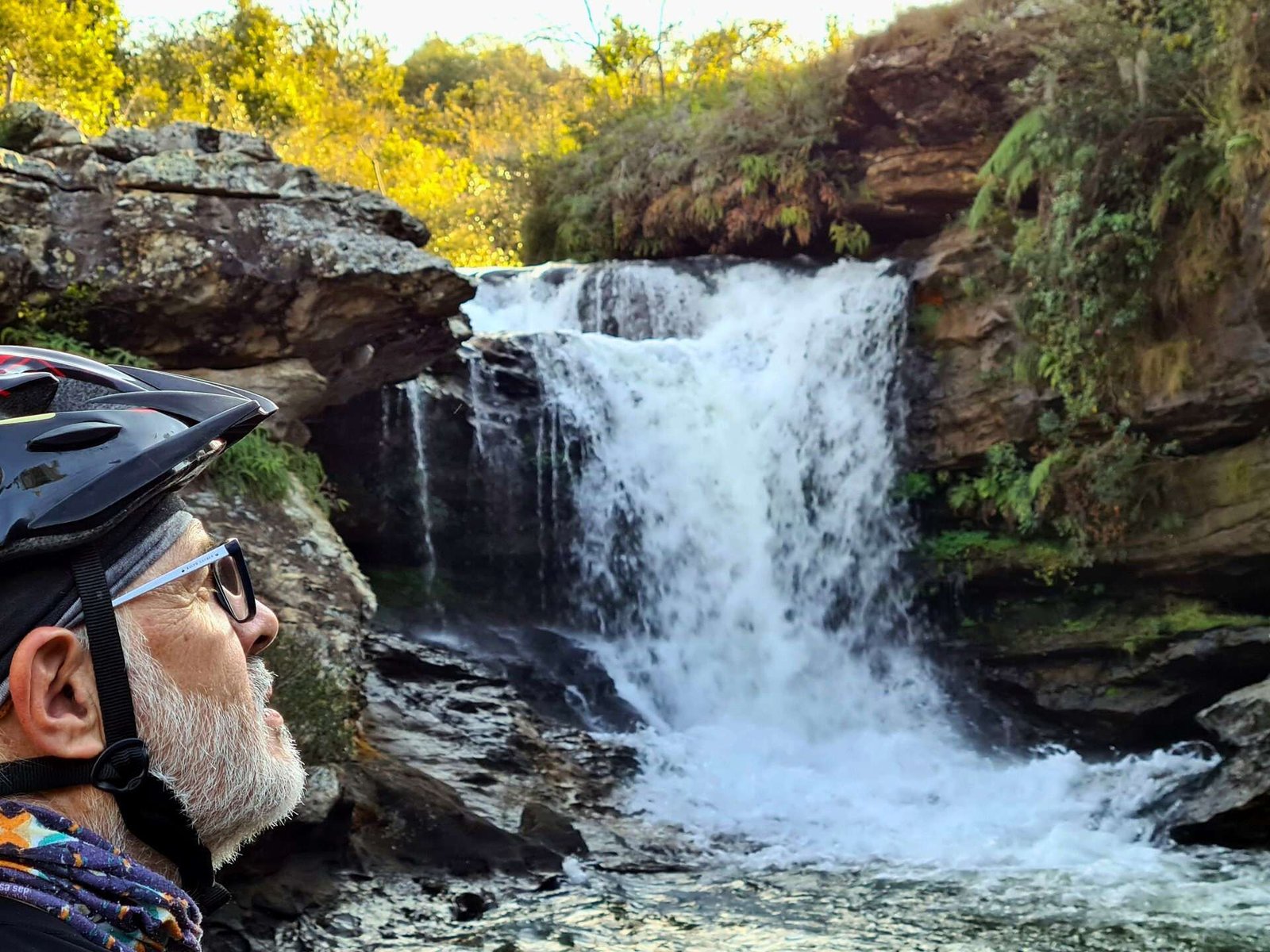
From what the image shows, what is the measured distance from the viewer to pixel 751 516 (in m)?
11.1

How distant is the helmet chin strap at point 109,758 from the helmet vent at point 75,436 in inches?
4.3

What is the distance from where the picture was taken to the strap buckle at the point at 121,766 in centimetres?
122

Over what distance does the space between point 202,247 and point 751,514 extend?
19.2 feet

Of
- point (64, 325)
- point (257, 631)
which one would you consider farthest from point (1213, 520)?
point (257, 631)

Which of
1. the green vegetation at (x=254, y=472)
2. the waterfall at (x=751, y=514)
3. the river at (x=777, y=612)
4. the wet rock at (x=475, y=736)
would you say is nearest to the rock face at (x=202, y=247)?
the green vegetation at (x=254, y=472)

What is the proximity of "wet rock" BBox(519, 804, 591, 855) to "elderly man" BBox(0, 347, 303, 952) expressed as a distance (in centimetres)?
558

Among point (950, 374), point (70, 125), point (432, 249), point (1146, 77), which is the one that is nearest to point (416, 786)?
point (70, 125)

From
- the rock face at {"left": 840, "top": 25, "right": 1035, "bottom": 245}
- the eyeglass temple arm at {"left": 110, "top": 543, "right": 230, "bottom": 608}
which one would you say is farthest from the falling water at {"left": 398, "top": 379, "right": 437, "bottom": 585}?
the eyeglass temple arm at {"left": 110, "top": 543, "right": 230, "bottom": 608}

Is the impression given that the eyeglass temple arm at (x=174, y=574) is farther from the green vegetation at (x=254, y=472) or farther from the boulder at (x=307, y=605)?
the green vegetation at (x=254, y=472)

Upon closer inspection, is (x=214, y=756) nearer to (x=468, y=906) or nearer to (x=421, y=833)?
(x=468, y=906)

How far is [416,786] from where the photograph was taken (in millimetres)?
6723

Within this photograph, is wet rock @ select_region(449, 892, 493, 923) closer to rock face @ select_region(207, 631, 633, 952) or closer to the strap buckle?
rock face @ select_region(207, 631, 633, 952)

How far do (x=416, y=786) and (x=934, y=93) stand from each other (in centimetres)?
856

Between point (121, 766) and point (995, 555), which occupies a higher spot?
point (121, 766)
